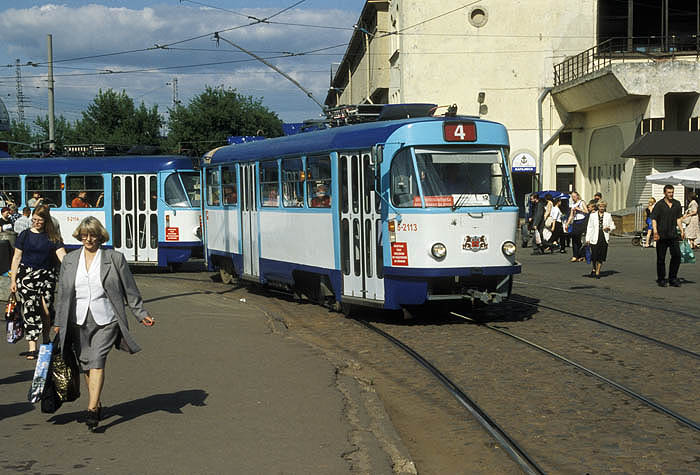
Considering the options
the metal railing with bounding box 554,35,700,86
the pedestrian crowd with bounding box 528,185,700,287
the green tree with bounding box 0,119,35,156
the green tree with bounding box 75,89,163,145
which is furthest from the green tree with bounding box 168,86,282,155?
the pedestrian crowd with bounding box 528,185,700,287

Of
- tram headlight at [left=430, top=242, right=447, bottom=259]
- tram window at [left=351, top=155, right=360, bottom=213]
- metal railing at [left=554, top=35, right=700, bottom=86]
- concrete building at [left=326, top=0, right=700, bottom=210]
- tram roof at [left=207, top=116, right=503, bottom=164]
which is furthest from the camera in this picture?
concrete building at [left=326, top=0, right=700, bottom=210]

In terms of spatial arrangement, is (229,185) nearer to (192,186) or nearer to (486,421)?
(192,186)

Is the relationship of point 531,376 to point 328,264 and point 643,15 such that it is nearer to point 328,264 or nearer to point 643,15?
point 328,264

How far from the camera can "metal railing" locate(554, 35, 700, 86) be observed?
1578 inches

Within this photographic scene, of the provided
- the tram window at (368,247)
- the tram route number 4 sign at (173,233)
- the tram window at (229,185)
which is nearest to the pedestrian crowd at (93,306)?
the tram window at (368,247)

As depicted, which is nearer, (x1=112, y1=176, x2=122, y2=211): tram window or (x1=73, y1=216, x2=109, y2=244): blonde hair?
(x1=73, y1=216, x2=109, y2=244): blonde hair

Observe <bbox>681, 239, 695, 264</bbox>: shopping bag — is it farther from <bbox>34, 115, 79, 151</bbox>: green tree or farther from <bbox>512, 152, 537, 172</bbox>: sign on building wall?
<bbox>34, 115, 79, 151</bbox>: green tree

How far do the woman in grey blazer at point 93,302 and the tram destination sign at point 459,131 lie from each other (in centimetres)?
653

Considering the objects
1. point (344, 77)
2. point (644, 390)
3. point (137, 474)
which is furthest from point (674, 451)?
point (344, 77)

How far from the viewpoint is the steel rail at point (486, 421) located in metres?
6.44

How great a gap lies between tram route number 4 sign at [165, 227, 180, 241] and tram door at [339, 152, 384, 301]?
10.3 meters

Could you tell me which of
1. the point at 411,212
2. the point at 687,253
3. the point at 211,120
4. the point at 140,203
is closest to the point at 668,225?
the point at 687,253

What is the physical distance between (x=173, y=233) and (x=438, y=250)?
39.7 ft

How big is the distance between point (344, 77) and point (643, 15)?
127 ft
